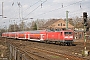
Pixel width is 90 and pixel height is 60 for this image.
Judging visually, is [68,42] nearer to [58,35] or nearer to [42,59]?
[58,35]

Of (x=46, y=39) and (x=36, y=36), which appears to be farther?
(x=36, y=36)

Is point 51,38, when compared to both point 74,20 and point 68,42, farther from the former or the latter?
point 74,20

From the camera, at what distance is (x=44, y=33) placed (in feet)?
145

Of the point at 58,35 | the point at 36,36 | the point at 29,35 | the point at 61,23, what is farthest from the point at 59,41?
Answer: the point at 61,23

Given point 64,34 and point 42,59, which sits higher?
point 64,34

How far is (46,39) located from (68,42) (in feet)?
31.0

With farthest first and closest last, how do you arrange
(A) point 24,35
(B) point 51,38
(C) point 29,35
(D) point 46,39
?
1. (A) point 24,35
2. (C) point 29,35
3. (D) point 46,39
4. (B) point 51,38

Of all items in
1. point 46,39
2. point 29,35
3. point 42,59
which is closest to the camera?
point 42,59

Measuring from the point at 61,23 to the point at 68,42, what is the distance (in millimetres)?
74185

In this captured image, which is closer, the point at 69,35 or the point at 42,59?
the point at 42,59

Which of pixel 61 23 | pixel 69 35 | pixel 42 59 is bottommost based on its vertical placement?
pixel 42 59

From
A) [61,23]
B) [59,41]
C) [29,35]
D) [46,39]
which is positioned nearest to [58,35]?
[59,41]

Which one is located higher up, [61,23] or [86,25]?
[61,23]

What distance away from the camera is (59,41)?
117 feet
